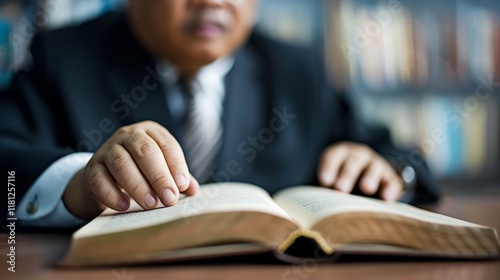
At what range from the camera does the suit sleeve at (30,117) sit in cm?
83

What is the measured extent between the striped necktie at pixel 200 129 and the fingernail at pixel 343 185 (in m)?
0.29

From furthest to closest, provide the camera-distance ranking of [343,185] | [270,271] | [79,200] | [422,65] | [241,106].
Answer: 1. [422,65]
2. [241,106]
3. [343,185]
4. [79,200]
5. [270,271]

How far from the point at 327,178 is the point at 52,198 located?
16.3 inches

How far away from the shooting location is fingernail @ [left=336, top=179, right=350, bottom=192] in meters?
0.88

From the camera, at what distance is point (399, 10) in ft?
6.88

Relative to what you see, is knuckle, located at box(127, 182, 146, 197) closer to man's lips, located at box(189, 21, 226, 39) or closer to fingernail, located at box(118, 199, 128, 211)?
fingernail, located at box(118, 199, 128, 211)

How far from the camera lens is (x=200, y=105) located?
1.13 m

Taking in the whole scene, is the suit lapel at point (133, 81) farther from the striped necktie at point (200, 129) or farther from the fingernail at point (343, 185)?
the fingernail at point (343, 185)

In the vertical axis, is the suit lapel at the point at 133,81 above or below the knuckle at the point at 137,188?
below

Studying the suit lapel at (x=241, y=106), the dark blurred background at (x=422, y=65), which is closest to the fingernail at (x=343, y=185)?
the suit lapel at (x=241, y=106)

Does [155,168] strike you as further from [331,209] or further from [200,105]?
[200,105]

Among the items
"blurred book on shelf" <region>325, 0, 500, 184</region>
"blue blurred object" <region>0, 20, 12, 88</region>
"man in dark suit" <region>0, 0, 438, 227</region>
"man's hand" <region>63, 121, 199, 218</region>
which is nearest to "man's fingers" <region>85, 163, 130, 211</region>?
"man's hand" <region>63, 121, 199, 218</region>

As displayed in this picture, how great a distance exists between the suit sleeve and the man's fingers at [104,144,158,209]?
0.23 meters

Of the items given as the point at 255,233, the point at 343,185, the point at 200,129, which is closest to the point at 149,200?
the point at 255,233
